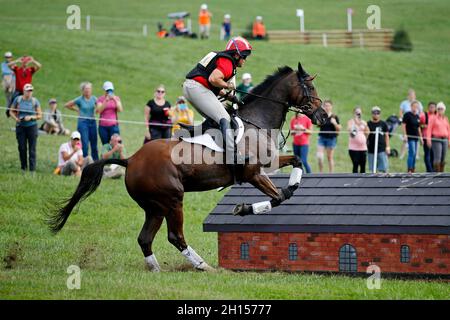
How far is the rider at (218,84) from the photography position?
12406mm

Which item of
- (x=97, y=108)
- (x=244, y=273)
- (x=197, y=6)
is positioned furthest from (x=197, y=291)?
(x=197, y=6)

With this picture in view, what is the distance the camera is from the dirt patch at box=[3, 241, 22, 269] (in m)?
12.6

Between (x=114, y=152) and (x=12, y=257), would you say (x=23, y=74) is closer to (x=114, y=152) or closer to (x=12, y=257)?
(x=114, y=152)

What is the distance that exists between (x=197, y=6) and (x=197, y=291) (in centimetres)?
4992

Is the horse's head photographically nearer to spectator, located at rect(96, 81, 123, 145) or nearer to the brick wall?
the brick wall

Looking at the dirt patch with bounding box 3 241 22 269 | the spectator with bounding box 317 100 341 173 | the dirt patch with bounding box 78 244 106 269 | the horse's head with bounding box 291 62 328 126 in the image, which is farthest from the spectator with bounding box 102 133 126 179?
the horse's head with bounding box 291 62 328 126

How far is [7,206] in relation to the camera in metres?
17.5

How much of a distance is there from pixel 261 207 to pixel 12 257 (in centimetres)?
367

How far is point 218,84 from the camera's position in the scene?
12438mm

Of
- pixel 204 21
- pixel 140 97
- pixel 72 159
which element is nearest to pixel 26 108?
pixel 72 159

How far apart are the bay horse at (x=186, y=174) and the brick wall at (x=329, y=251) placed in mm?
749

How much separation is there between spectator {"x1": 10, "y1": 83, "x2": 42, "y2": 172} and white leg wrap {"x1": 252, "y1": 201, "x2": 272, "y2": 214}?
27.9 ft
